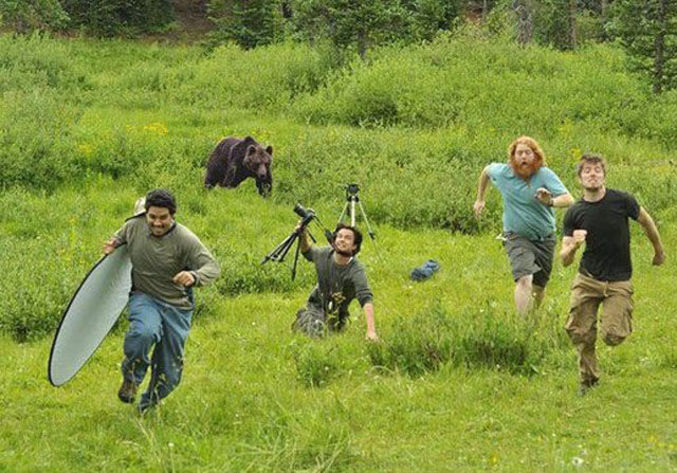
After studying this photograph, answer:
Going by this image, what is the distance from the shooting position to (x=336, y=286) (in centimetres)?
978

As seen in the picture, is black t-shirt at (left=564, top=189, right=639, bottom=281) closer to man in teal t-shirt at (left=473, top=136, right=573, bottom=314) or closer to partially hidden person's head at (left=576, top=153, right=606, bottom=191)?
partially hidden person's head at (left=576, top=153, right=606, bottom=191)

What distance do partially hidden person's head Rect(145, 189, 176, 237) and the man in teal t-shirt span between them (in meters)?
3.79

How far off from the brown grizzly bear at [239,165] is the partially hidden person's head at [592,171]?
1017cm

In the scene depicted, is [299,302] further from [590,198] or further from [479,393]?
[590,198]

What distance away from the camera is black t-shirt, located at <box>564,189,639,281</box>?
7680 mm

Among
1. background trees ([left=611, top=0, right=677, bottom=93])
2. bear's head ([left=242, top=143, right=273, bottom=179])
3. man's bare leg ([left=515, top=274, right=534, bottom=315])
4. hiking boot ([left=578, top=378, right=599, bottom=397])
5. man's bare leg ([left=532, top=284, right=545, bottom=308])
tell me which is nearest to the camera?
hiking boot ([left=578, top=378, right=599, bottom=397])

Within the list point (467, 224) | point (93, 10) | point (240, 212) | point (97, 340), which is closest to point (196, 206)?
point (240, 212)

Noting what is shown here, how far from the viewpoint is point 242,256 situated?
527 inches

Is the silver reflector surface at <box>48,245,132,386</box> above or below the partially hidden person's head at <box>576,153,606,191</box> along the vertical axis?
below

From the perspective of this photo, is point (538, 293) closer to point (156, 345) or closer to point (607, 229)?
point (607, 229)

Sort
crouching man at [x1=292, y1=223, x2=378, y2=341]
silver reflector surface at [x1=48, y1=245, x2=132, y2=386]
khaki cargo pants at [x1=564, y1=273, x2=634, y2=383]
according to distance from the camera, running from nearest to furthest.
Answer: silver reflector surface at [x1=48, y1=245, x2=132, y2=386], khaki cargo pants at [x1=564, y1=273, x2=634, y2=383], crouching man at [x1=292, y1=223, x2=378, y2=341]

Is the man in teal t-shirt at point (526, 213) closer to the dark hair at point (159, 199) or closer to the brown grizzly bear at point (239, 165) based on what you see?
the dark hair at point (159, 199)

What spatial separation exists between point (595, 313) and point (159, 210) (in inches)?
142

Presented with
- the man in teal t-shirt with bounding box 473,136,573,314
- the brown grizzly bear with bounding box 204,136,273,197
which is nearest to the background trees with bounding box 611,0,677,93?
the brown grizzly bear with bounding box 204,136,273,197
